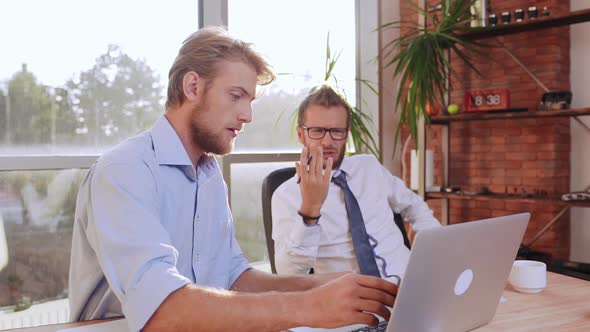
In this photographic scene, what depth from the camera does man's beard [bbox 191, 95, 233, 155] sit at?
1346mm

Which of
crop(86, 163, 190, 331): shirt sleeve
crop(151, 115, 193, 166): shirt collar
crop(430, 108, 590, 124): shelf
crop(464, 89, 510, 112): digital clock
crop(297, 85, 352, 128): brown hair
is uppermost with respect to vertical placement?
crop(464, 89, 510, 112): digital clock

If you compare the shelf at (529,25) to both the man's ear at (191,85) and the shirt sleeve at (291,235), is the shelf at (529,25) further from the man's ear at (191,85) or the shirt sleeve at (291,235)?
the man's ear at (191,85)

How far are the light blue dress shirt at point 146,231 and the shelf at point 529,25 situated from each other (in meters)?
2.38

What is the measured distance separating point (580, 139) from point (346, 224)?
207 centimetres

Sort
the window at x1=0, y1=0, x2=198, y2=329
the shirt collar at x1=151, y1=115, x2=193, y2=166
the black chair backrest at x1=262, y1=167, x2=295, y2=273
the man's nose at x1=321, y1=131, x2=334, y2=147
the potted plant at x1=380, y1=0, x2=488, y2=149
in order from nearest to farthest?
the shirt collar at x1=151, y1=115, x2=193, y2=166 < the black chair backrest at x1=262, y1=167, x2=295, y2=273 < the man's nose at x1=321, y1=131, x2=334, y2=147 < the window at x1=0, y1=0, x2=198, y2=329 < the potted plant at x1=380, y1=0, x2=488, y2=149

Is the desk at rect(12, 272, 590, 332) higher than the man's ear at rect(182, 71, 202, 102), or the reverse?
the man's ear at rect(182, 71, 202, 102)

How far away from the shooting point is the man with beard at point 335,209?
1847mm

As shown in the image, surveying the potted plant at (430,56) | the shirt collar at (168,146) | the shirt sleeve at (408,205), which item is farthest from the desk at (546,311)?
the potted plant at (430,56)

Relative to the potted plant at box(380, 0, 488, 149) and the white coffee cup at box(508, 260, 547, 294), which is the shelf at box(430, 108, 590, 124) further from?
the white coffee cup at box(508, 260, 547, 294)

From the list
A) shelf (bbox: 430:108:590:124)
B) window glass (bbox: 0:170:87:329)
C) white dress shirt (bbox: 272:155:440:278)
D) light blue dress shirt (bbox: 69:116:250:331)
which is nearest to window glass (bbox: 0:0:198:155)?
window glass (bbox: 0:170:87:329)

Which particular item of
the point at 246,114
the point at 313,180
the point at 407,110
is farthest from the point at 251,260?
the point at 246,114

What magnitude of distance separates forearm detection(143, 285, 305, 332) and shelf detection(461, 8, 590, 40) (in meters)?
2.67

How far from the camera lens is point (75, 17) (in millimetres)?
2643

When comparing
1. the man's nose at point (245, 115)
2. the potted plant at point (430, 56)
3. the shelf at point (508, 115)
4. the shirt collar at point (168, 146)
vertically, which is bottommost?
the shirt collar at point (168, 146)
